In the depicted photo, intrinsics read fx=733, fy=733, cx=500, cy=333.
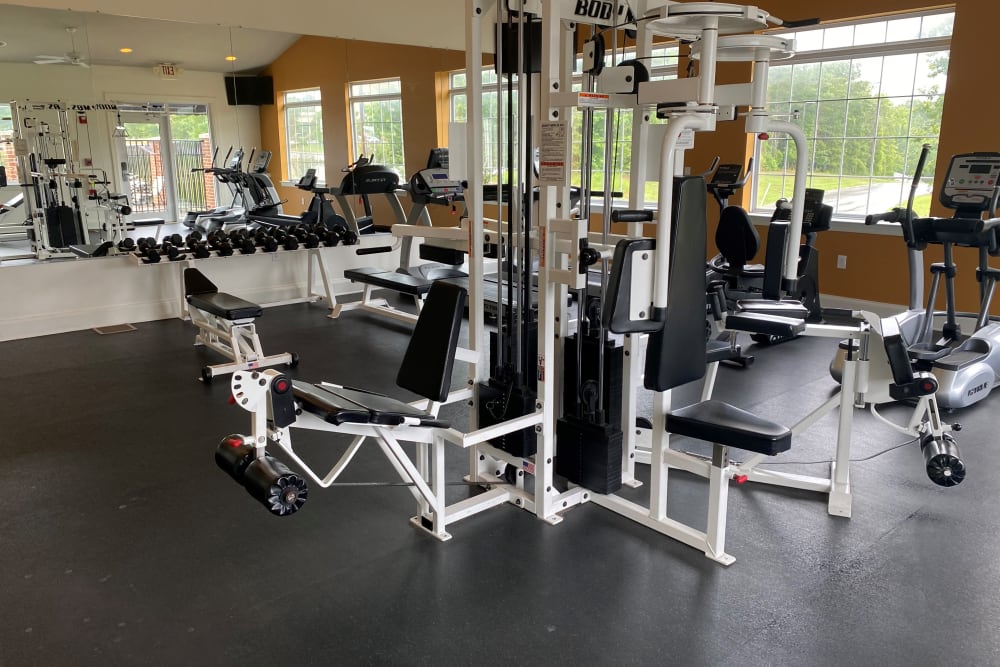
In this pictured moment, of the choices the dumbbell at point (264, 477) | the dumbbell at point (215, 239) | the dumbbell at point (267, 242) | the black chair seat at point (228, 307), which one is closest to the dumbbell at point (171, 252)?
the dumbbell at point (215, 239)

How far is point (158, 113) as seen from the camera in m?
6.01

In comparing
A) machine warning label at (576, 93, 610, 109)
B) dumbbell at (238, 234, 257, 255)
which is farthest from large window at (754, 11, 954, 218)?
dumbbell at (238, 234, 257, 255)

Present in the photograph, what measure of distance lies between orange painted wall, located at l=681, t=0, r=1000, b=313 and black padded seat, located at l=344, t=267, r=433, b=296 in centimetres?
300

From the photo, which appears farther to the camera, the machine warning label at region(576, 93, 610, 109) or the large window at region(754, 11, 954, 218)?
the large window at region(754, 11, 954, 218)

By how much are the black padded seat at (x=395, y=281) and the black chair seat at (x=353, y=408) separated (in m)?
2.74

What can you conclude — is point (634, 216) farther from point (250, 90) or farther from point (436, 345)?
point (250, 90)

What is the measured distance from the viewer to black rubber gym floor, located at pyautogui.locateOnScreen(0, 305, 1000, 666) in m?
1.96

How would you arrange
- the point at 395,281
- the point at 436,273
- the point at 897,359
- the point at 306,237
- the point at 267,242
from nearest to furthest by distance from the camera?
the point at 897,359 < the point at 395,281 < the point at 436,273 < the point at 267,242 < the point at 306,237

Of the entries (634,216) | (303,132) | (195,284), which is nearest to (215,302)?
(195,284)

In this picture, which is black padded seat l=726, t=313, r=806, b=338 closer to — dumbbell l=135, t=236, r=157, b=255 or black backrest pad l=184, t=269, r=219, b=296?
black backrest pad l=184, t=269, r=219, b=296

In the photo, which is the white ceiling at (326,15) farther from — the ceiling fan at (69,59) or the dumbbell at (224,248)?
the dumbbell at (224,248)

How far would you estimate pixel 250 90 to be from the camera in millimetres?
6355

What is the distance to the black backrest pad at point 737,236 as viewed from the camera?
15.5ft

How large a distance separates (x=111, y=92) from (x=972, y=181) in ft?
19.3
